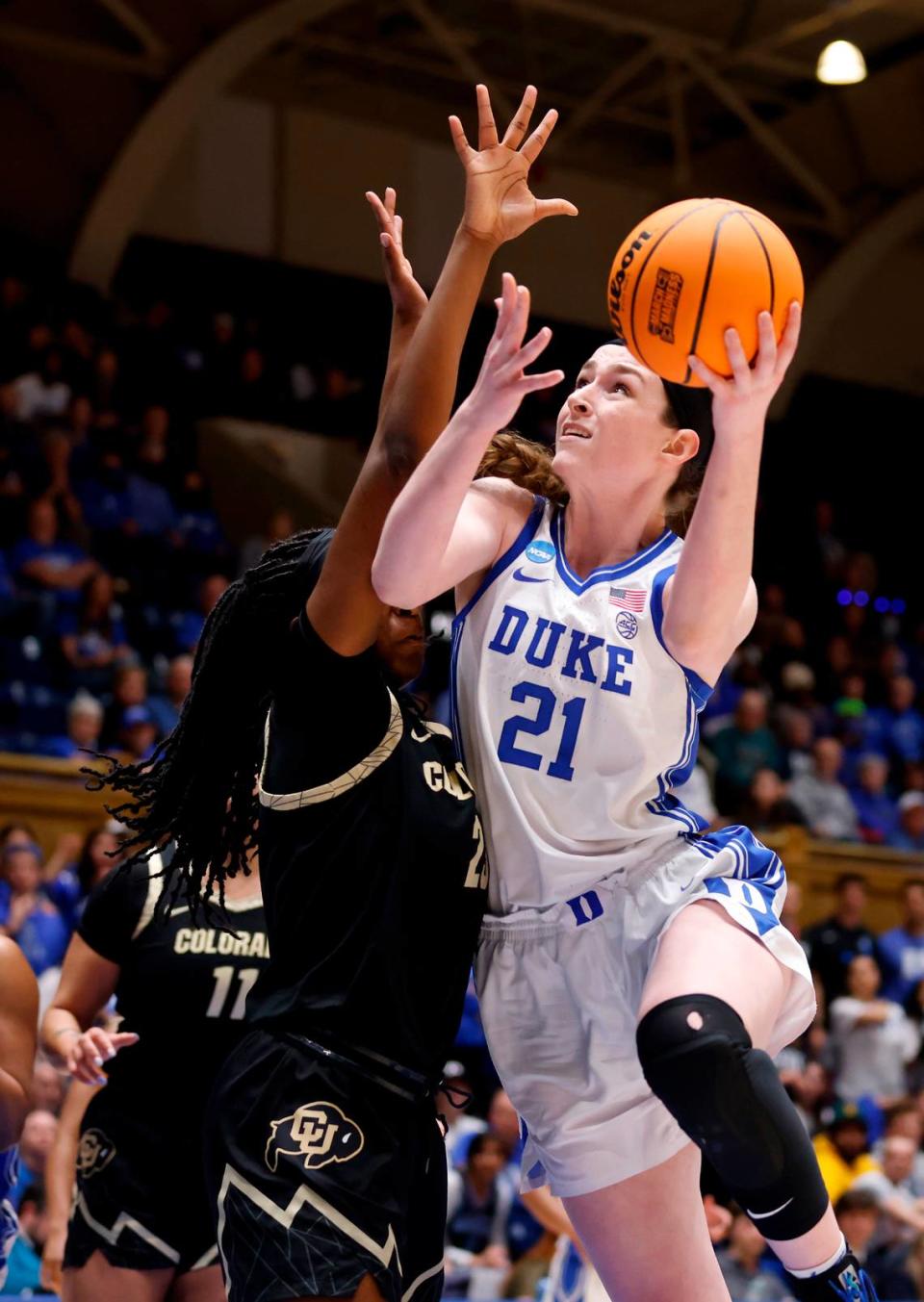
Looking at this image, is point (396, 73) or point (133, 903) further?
point (396, 73)

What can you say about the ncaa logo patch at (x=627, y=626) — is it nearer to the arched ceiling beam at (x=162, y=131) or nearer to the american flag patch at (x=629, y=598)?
the american flag patch at (x=629, y=598)

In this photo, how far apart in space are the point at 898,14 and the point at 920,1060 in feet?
29.3

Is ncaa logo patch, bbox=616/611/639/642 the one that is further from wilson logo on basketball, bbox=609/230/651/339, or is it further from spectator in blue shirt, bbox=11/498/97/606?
spectator in blue shirt, bbox=11/498/97/606

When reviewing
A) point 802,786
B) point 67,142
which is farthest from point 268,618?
point 67,142

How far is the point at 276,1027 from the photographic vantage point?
291 cm

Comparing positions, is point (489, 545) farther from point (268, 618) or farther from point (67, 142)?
point (67, 142)

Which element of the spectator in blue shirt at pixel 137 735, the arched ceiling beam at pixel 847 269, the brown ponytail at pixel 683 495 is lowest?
the spectator in blue shirt at pixel 137 735

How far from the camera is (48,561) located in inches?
424

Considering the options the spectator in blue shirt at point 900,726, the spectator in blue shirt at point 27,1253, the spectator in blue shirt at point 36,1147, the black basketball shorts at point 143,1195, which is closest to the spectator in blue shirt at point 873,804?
the spectator in blue shirt at point 900,726

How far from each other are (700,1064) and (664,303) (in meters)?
1.23

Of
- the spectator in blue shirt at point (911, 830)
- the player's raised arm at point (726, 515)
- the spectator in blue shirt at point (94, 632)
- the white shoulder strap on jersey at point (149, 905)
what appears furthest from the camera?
the spectator in blue shirt at point (911, 830)

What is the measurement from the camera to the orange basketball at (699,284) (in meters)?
2.85

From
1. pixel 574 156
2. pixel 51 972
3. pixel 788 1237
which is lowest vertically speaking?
pixel 51 972

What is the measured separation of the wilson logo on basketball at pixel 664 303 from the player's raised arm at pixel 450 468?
10.3 inches
